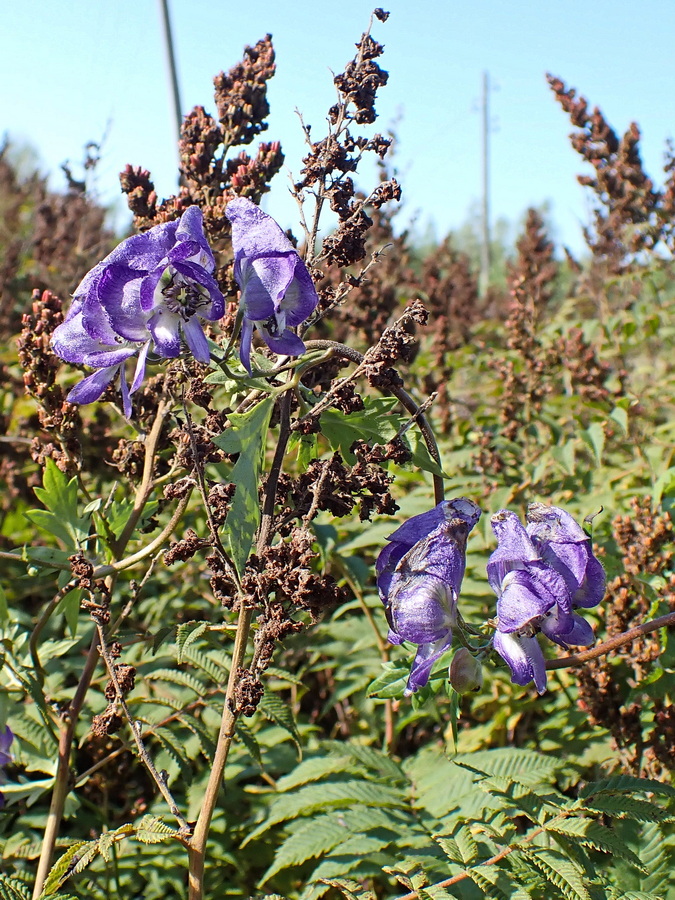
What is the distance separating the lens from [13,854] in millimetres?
2225

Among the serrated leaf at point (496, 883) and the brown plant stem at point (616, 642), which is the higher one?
the brown plant stem at point (616, 642)

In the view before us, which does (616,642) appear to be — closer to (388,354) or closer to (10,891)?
(388,354)

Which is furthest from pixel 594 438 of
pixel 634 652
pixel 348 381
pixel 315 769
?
pixel 348 381

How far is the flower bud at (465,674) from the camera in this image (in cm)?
135

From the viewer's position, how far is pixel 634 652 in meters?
2.25

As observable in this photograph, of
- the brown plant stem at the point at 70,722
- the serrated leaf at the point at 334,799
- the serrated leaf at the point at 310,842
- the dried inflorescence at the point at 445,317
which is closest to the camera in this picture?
the brown plant stem at the point at 70,722

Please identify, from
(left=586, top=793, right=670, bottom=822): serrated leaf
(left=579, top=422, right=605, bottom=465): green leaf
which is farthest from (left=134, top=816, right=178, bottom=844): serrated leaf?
(left=579, top=422, right=605, bottom=465): green leaf

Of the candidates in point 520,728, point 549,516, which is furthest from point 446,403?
point 549,516

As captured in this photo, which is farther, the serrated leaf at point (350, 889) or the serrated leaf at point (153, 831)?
the serrated leaf at point (350, 889)

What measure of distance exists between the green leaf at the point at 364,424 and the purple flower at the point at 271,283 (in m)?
0.21

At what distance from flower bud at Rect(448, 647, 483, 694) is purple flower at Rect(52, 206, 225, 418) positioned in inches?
27.0

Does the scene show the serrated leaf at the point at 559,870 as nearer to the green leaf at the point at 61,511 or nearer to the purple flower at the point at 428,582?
the purple flower at the point at 428,582

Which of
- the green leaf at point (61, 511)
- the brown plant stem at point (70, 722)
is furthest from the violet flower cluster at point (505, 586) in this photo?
the green leaf at point (61, 511)

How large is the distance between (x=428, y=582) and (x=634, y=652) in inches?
47.3
